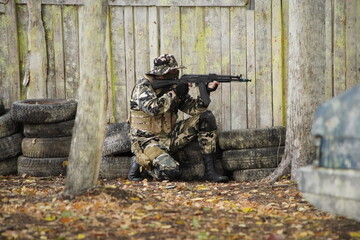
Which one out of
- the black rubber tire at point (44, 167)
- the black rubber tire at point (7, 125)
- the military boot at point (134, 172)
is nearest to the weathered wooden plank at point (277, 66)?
the military boot at point (134, 172)

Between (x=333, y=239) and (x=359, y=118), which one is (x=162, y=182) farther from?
(x=359, y=118)

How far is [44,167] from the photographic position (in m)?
9.29

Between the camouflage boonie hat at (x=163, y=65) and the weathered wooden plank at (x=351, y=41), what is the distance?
2224mm

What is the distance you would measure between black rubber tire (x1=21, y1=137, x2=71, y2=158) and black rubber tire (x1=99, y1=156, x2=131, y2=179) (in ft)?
1.87

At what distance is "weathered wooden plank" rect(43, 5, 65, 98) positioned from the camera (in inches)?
381

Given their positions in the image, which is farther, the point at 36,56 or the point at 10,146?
the point at 36,56

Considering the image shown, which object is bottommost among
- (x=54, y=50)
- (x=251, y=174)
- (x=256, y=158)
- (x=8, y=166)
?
(x=251, y=174)

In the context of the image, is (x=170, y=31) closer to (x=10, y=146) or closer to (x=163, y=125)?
(x=163, y=125)

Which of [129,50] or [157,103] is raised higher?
[129,50]

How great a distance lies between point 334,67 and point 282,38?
0.80m

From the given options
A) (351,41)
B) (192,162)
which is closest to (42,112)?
(192,162)

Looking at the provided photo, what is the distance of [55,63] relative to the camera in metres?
9.80

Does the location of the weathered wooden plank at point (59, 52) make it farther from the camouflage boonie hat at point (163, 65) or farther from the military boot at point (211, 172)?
the military boot at point (211, 172)

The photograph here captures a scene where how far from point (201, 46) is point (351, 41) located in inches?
79.6
